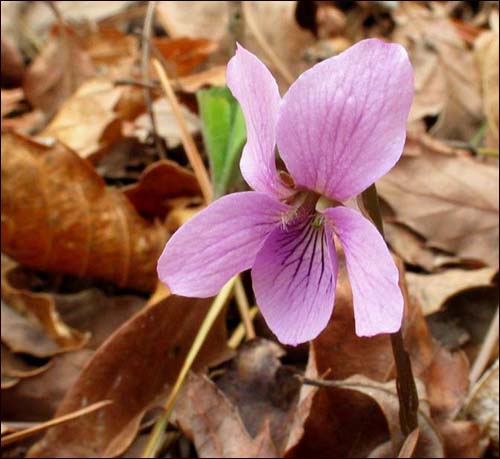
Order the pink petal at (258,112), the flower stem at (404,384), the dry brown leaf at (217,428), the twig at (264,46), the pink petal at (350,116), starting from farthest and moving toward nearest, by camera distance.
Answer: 1. the twig at (264,46)
2. the dry brown leaf at (217,428)
3. the flower stem at (404,384)
4. the pink petal at (258,112)
5. the pink petal at (350,116)

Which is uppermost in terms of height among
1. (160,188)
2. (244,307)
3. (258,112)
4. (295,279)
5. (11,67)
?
(258,112)

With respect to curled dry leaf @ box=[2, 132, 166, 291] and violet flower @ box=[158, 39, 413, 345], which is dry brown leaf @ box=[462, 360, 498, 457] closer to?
violet flower @ box=[158, 39, 413, 345]

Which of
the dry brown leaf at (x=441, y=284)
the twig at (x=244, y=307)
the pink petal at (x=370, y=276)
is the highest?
the pink petal at (x=370, y=276)

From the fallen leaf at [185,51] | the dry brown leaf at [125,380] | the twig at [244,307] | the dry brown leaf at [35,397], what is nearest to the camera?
the dry brown leaf at [125,380]

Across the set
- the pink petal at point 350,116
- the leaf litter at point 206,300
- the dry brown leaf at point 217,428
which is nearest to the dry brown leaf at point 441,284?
the leaf litter at point 206,300

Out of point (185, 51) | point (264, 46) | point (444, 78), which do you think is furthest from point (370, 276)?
point (185, 51)

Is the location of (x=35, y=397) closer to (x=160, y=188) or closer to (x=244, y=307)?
(x=244, y=307)

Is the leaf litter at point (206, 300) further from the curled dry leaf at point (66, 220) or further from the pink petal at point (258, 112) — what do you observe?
the pink petal at point (258, 112)
